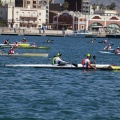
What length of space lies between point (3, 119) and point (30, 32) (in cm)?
16051

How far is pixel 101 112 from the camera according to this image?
33812mm

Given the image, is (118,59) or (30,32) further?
(30,32)

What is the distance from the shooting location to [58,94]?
3906cm

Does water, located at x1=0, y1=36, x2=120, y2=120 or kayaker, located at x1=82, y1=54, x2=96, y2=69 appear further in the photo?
kayaker, located at x1=82, y1=54, x2=96, y2=69

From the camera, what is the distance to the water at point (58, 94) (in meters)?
33.2

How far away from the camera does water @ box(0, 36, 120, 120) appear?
33.2m

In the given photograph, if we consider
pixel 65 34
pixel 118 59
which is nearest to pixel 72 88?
pixel 118 59

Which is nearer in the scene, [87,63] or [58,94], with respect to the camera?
[58,94]

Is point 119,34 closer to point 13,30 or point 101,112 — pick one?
point 13,30

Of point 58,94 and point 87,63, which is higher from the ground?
point 87,63

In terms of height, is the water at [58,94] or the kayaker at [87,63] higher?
the kayaker at [87,63]

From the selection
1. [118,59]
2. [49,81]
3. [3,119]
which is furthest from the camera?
[118,59]

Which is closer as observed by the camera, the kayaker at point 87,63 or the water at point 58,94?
the water at point 58,94

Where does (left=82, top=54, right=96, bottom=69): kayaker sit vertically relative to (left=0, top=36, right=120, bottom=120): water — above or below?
above
